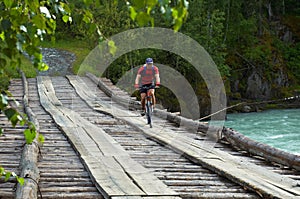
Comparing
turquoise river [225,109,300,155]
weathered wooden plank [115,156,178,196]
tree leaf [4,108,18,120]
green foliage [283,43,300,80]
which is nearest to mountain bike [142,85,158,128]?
weathered wooden plank [115,156,178,196]

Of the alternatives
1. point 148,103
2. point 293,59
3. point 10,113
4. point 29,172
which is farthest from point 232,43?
point 10,113

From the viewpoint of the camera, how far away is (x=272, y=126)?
2409 cm

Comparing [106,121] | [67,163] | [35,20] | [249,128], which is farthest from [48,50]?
[35,20]

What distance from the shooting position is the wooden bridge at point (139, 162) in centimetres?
593

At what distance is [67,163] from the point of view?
7422 millimetres

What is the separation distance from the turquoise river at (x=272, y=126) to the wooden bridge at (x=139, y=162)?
7.55 meters

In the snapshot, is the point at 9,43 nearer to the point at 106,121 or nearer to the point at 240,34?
the point at 106,121

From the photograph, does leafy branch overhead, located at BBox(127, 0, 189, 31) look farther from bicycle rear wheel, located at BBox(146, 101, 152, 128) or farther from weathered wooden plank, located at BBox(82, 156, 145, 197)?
bicycle rear wheel, located at BBox(146, 101, 152, 128)

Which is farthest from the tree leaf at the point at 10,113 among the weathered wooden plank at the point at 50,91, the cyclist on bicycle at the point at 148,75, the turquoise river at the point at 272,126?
the turquoise river at the point at 272,126

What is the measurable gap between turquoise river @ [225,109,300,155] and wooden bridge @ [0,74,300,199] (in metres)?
7.55

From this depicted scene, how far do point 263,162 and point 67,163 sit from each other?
2.71 m

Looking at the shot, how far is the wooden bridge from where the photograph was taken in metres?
5.93

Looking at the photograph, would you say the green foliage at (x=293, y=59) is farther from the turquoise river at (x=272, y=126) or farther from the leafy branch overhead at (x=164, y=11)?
the leafy branch overhead at (x=164, y=11)

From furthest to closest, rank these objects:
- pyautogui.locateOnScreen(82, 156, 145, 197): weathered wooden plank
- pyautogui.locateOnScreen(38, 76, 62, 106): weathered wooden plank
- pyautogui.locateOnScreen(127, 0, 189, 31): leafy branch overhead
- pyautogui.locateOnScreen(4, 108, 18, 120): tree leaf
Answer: pyautogui.locateOnScreen(38, 76, 62, 106): weathered wooden plank, pyautogui.locateOnScreen(82, 156, 145, 197): weathered wooden plank, pyautogui.locateOnScreen(4, 108, 18, 120): tree leaf, pyautogui.locateOnScreen(127, 0, 189, 31): leafy branch overhead
